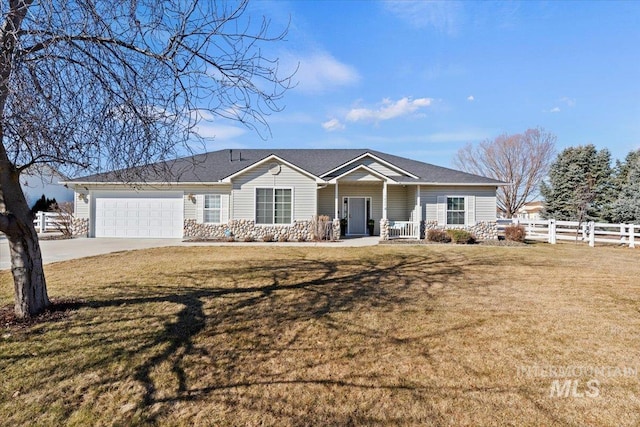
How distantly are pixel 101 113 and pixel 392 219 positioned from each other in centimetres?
1531

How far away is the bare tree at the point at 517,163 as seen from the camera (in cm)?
2695

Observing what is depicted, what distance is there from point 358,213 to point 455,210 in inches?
209

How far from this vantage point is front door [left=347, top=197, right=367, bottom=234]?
1777 cm

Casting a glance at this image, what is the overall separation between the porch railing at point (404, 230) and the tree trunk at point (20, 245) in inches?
545

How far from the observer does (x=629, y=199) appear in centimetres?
2066

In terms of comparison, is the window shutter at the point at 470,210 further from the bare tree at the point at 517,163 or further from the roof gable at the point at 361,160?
the bare tree at the point at 517,163

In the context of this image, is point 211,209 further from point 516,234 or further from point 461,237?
point 516,234

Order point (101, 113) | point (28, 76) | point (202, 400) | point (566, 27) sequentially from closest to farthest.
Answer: point (202, 400) < point (28, 76) < point (101, 113) < point (566, 27)

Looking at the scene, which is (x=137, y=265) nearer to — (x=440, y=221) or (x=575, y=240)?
(x=440, y=221)

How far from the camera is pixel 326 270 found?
25.5 feet

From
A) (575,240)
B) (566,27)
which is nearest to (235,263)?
(566,27)

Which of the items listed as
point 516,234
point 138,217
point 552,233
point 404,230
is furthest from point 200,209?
point 552,233

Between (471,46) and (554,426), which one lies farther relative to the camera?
(471,46)

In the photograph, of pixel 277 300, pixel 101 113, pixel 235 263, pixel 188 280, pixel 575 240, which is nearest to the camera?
pixel 101 113
